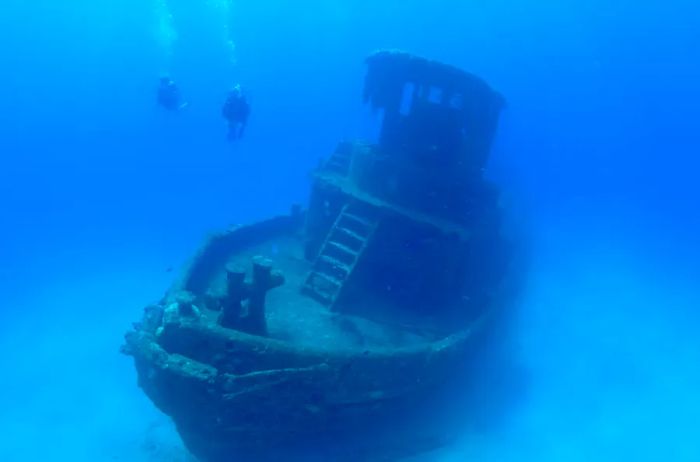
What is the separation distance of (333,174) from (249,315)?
18.9 ft

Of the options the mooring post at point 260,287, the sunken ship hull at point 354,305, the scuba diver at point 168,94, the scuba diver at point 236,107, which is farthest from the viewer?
the scuba diver at point 168,94

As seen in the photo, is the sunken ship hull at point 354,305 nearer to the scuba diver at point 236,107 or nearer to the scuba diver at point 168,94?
the scuba diver at point 236,107

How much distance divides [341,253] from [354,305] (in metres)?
1.09

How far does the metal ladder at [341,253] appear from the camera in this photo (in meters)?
9.94

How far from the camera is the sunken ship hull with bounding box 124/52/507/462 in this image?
23.1 feet

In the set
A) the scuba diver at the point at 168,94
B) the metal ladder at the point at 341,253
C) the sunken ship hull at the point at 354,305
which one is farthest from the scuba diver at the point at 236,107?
the metal ladder at the point at 341,253

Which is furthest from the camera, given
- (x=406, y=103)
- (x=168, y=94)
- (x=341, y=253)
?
(x=406, y=103)

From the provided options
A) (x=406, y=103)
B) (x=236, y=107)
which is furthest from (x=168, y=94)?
(x=406, y=103)

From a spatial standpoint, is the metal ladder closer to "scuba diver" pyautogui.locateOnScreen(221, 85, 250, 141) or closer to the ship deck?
the ship deck

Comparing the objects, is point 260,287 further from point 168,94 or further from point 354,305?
point 168,94

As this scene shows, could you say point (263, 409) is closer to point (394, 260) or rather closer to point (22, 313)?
point (394, 260)

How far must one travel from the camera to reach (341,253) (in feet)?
33.9

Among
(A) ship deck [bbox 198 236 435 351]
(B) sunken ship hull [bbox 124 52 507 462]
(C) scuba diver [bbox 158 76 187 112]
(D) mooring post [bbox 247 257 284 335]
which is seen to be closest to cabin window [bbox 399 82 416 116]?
(B) sunken ship hull [bbox 124 52 507 462]

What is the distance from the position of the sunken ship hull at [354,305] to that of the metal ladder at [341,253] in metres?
0.03
